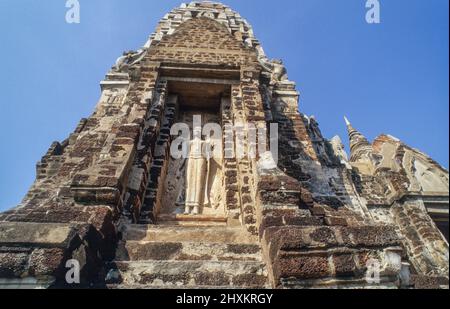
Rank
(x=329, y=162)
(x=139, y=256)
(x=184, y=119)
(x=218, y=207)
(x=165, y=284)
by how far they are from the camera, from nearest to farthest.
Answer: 1. (x=165, y=284)
2. (x=139, y=256)
3. (x=218, y=207)
4. (x=184, y=119)
5. (x=329, y=162)

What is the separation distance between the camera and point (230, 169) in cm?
518

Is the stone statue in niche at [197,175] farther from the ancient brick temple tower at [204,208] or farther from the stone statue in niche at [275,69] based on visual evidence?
the stone statue in niche at [275,69]

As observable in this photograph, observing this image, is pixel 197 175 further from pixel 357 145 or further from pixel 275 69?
pixel 357 145

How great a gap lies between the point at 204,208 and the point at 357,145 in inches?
596

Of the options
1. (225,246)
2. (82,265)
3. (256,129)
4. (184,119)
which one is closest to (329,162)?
(256,129)

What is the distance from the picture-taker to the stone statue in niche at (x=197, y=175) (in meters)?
5.01

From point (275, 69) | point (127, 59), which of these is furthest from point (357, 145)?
point (127, 59)

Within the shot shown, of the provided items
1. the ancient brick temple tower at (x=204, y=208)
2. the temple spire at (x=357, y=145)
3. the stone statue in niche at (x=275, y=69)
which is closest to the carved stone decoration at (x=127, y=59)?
the ancient brick temple tower at (x=204, y=208)

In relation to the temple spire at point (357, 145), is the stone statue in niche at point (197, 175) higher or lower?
lower

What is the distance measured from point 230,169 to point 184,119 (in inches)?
85.4

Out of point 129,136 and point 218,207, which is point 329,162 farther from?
point 129,136

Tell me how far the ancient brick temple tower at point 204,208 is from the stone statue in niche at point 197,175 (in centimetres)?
13

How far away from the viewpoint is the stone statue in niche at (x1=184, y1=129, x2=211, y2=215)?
16.4 ft

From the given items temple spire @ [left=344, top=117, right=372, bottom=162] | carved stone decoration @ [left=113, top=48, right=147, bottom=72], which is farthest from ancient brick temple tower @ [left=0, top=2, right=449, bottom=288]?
temple spire @ [left=344, top=117, right=372, bottom=162]
